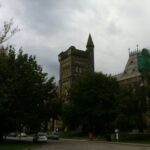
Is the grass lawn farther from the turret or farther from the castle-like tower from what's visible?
the turret

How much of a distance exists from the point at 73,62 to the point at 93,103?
56.8 m

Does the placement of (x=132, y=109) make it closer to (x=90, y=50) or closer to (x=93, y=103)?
(x=93, y=103)

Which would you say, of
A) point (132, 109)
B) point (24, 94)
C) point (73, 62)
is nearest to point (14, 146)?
point (24, 94)

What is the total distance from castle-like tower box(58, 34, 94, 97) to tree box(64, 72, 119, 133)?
165ft

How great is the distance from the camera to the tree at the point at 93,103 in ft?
300

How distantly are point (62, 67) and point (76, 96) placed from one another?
61863mm

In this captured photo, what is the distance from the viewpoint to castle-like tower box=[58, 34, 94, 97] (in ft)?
488


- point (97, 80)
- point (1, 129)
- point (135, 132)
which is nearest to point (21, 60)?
point (1, 129)

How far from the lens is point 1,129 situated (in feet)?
208

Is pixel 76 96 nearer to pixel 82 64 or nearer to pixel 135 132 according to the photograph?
pixel 135 132

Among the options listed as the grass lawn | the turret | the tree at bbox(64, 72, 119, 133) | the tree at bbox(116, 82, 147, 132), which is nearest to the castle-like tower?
the turret

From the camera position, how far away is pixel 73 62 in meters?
149

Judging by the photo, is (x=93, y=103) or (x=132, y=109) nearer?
(x=132, y=109)

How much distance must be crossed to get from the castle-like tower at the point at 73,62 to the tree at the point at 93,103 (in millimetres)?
50244
